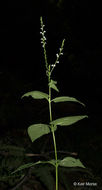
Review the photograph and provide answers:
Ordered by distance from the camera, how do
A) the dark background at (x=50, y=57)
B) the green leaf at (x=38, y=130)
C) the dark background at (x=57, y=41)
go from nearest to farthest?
the green leaf at (x=38, y=130), the dark background at (x=50, y=57), the dark background at (x=57, y=41)

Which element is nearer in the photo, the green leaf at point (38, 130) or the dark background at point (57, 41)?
the green leaf at point (38, 130)

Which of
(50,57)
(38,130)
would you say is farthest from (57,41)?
(38,130)

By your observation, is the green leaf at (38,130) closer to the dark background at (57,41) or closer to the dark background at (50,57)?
the dark background at (50,57)

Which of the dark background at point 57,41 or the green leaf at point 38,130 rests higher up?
the dark background at point 57,41

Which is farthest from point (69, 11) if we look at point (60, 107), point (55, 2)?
point (60, 107)

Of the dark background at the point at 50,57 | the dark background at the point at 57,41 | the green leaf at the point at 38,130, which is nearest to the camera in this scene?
the green leaf at the point at 38,130

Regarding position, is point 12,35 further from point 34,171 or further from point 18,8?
point 34,171

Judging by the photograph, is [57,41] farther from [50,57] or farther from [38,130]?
[38,130]

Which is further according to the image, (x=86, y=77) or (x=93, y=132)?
(x=86, y=77)

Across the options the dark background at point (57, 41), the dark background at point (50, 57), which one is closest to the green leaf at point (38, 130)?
the dark background at point (50, 57)

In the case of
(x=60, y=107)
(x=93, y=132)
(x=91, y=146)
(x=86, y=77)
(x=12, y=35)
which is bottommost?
(x=91, y=146)
